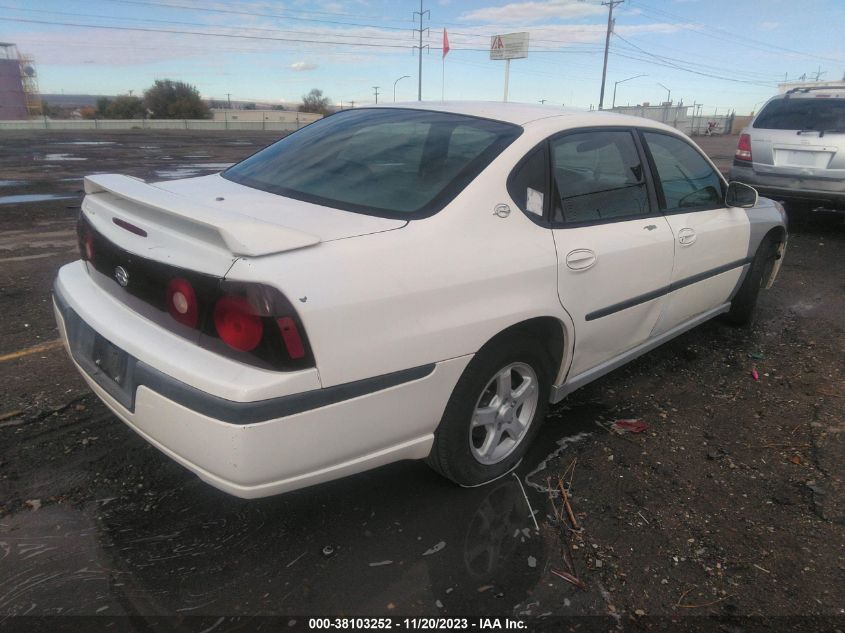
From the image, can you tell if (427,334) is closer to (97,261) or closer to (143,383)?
(143,383)

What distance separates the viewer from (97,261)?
8.02ft

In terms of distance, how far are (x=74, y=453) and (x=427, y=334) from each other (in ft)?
6.01

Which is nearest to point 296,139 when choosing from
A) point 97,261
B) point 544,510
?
point 97,261

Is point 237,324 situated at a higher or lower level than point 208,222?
lower

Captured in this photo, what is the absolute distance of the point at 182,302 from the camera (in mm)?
1933

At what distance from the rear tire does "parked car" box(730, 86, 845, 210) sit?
324 cm

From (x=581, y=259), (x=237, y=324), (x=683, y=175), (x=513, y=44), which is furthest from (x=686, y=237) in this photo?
(x=513, y=44)

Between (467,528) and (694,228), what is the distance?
2.21m

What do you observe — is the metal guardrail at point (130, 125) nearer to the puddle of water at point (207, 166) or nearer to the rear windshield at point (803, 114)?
the puddle of water at point (207, 166)

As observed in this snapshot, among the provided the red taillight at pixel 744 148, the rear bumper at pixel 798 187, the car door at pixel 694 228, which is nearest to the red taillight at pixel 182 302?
the car door at pixel 694 228

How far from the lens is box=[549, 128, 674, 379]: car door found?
268 cm

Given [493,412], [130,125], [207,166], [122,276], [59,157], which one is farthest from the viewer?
[130,125]

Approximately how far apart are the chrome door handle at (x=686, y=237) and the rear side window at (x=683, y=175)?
0.47ft

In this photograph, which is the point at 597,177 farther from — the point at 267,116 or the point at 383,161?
the point at 267,116
